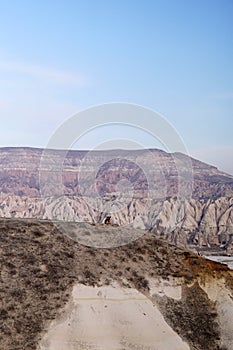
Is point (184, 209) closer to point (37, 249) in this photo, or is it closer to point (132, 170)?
point (132, 170)

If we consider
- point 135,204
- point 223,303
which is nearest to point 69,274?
point 223,303

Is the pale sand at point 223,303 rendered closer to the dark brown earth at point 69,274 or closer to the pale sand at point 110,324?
the dark brown earth at point 69,274

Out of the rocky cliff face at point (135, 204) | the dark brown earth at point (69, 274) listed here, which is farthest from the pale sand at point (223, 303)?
the rocky cliff face at point (135, 204)

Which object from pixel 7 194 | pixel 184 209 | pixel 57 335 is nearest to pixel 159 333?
pixel 57 335

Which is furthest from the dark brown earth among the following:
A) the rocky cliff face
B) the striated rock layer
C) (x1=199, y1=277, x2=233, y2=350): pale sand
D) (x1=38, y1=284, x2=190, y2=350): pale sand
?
the striated rock layer

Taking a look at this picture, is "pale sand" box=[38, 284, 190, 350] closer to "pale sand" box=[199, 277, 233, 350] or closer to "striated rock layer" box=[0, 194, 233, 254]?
"pale sand" box=[199, 277, 233, 350]
